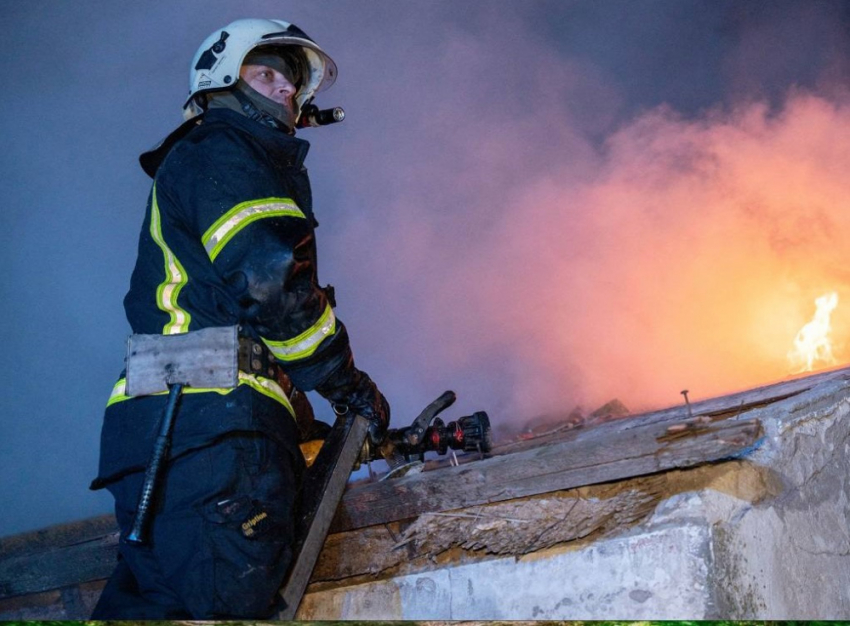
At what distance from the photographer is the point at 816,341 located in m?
5.46

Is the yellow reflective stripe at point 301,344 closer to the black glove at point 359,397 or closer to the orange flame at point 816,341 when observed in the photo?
the black glove at point 359,397

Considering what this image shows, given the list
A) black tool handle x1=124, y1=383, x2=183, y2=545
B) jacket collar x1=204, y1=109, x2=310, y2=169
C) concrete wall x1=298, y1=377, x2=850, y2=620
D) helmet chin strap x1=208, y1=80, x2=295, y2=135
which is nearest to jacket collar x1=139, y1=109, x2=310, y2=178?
jacket collar x1=204, y1=109, x2=310, y2=169

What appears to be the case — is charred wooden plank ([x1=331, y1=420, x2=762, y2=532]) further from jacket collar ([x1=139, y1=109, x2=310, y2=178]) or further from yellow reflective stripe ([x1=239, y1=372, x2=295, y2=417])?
jacket collar ([x1=139, y1=109, x2=310, y2=178])

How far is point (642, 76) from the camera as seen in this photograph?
266 inches

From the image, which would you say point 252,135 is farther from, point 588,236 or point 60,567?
point 588,236

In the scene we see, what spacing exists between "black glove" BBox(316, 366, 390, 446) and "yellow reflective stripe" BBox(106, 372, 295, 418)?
14 cm

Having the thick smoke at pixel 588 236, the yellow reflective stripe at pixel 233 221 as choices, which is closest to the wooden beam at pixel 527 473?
the yellow reflective stripe at pixel 233 221

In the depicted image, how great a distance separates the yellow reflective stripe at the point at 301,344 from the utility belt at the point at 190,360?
0.07 metres

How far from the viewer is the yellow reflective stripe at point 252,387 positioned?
2225 millimetres

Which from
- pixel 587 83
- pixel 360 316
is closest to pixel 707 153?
pixel 587 83

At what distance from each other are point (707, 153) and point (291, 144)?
4.69 meters

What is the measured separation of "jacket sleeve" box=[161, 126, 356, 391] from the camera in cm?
221

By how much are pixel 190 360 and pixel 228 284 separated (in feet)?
0.80

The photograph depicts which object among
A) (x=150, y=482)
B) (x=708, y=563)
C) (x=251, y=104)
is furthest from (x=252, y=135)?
(x=708, y=563)
